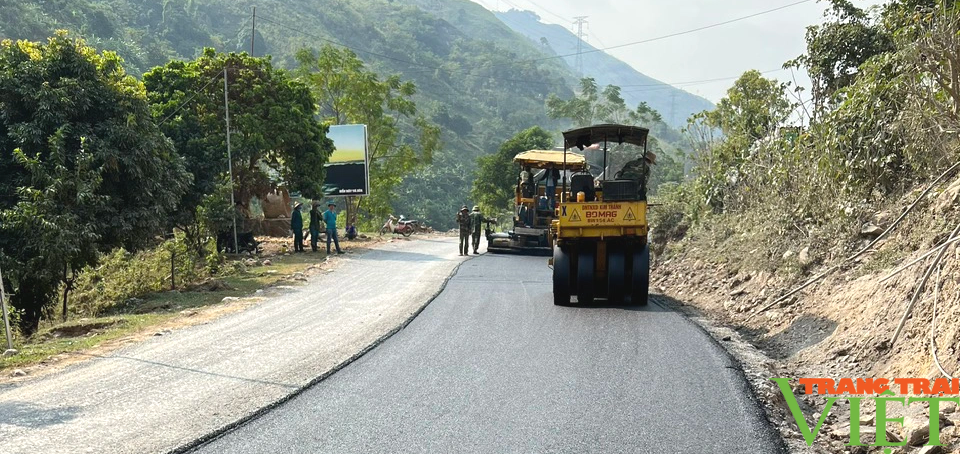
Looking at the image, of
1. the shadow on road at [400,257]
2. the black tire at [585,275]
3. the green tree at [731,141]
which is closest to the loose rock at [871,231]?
the black tire at [585,275]

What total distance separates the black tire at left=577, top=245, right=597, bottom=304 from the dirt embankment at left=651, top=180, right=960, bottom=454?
1.80 m

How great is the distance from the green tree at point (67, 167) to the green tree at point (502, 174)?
1408 inches

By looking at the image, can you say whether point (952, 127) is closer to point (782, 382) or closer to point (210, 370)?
point (782, 382)

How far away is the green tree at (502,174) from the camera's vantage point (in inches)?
2020

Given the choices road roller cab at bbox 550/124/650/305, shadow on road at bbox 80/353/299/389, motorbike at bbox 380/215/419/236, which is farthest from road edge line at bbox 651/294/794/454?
motorbike at bbox 380/215/419/236

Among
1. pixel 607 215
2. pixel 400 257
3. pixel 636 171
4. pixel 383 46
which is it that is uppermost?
pixel 383 46

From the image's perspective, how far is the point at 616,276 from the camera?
13195mm

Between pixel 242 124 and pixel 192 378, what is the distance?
676 inches

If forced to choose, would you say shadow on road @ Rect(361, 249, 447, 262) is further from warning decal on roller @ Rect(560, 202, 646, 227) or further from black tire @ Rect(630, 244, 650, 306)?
black tire @ Rect(630, 244, 650, 306)

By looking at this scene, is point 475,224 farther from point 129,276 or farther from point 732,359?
point 732,359

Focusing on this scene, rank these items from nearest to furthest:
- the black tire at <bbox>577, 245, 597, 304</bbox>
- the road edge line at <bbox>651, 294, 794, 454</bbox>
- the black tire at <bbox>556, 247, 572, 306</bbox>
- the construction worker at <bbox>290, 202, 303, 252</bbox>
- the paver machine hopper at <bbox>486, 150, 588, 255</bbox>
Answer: the road edge line at <bbox>651, 294, 794, 454</bbox>, the black tire at <bbox>556, 247, 572, 306</bbox>, the black tire at <bbox>577, 245, 597, 304</bbox>, the construction worker at <bbox>290, 202, 303, 252</bbox>, the paver machine hopper at <bbox>486, 150, 588, 255</bbox>

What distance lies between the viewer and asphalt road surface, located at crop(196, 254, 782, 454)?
579cm

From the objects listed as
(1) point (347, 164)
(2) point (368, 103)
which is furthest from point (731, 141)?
(2) point (368, 103)

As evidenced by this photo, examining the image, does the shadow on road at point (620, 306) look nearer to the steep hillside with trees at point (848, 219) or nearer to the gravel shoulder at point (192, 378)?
the steep hillside with trees at point (848, 219)
